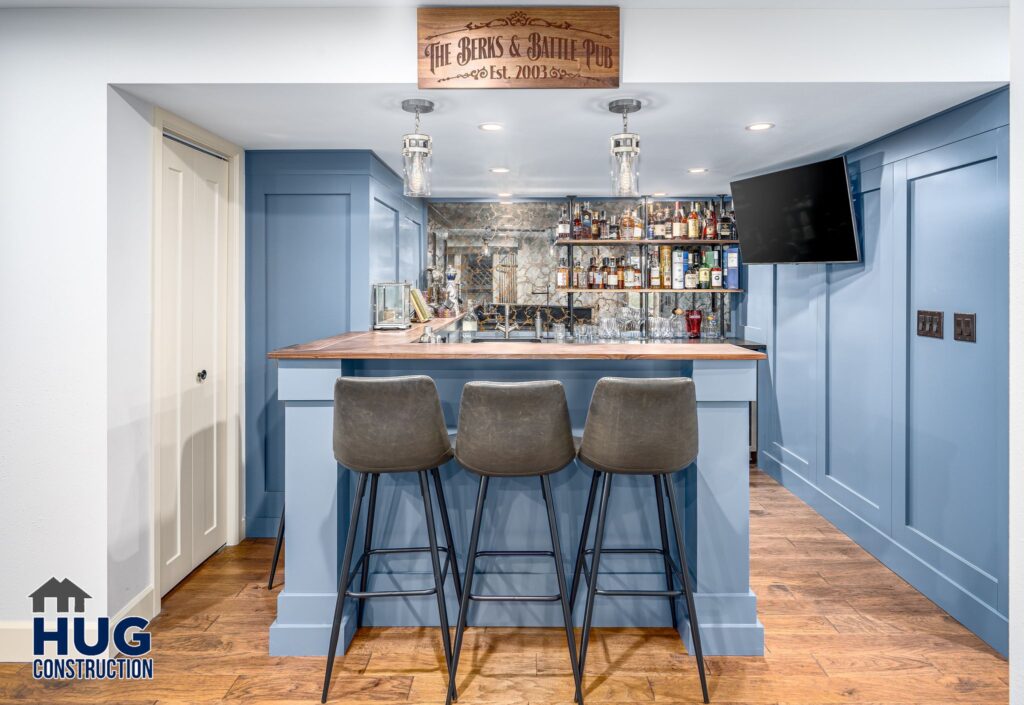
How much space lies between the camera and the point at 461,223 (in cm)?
562

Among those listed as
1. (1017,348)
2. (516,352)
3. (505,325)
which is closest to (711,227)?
(505,325)

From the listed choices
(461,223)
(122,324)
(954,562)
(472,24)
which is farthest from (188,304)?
(954,562)

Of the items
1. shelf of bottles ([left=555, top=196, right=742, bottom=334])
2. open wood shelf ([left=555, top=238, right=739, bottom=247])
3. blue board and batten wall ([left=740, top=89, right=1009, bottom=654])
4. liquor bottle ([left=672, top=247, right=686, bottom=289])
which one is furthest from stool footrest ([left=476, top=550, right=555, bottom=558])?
liquor bottle ([left=672, top=247, right=686, bottom=289])

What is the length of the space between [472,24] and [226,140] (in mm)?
1609

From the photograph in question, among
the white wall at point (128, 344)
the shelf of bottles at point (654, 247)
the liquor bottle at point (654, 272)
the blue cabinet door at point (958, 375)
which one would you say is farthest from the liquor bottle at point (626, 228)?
the white wall at point (128, 344)

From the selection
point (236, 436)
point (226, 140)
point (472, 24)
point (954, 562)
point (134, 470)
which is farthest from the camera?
point (236, 436)

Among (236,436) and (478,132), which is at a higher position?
(478,132)

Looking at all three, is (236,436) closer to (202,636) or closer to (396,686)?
(202,636)

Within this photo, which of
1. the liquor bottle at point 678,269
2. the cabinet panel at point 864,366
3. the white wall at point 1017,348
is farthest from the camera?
the liquor bottle at point 678,269

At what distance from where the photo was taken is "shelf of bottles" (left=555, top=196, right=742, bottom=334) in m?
5.33

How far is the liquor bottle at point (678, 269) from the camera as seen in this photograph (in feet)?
17.6

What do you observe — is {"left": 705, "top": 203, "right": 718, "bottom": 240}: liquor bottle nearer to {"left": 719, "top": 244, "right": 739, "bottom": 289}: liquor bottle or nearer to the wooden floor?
{"left": 719, "top": 244, "right": 739, "bottom": 289}: liquor bottle

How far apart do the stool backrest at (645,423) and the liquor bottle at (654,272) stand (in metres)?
3.27

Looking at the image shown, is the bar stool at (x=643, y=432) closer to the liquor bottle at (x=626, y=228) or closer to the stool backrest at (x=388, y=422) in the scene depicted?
the stool backrest at (x=388, y=422)
